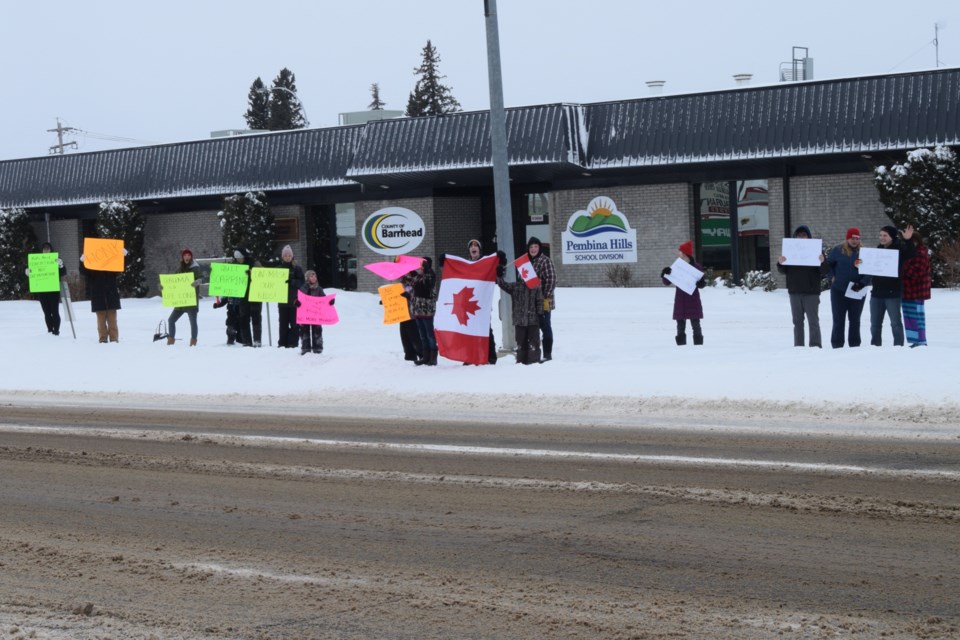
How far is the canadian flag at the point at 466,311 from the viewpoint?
50.8ft

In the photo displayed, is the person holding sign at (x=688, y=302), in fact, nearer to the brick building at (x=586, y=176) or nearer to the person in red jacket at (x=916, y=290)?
the person in red jacket at (x=916, y=290)

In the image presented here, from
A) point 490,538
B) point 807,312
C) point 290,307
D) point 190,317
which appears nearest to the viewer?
point 490,538

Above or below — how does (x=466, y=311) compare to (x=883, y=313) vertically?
above

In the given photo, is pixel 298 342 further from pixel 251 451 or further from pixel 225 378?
pixel 251 451

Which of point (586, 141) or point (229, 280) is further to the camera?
point (586, 141)

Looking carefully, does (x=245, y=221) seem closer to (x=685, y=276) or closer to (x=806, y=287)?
(x=685, y=276)

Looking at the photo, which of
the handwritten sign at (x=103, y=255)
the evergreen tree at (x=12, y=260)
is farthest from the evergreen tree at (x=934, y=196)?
the evergreen tree at (x=12, y=260)

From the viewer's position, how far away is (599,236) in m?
32.3

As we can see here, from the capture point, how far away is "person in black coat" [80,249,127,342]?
20359 millimetres

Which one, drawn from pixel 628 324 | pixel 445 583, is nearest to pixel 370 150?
pixel 628 324

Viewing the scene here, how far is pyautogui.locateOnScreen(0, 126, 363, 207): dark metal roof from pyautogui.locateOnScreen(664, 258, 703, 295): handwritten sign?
795 inches

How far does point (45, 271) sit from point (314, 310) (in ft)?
24.4

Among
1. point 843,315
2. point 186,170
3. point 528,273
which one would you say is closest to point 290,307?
point 528,273

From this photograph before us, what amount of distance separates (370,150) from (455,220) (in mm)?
3663
